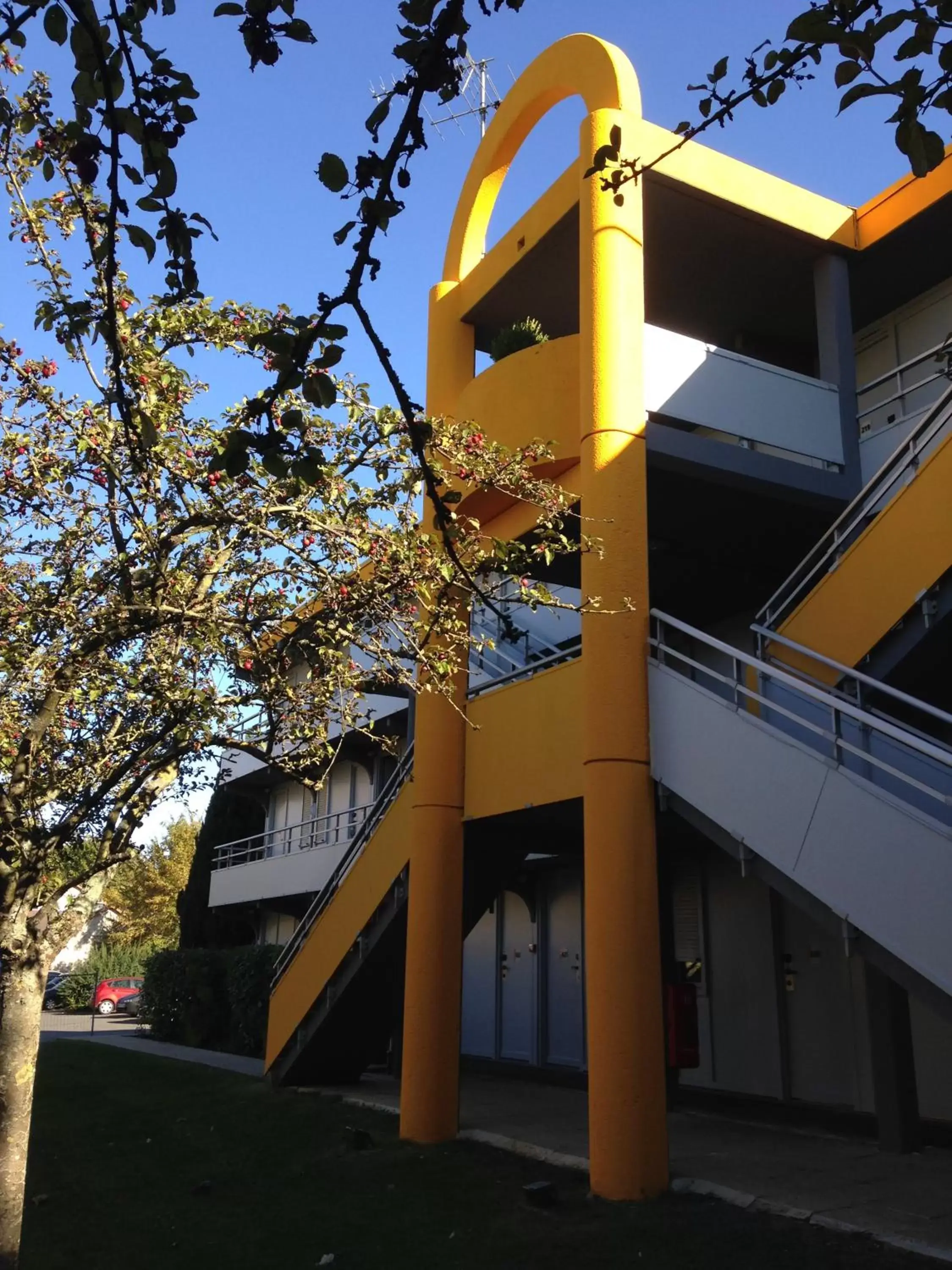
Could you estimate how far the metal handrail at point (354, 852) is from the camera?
1375cm

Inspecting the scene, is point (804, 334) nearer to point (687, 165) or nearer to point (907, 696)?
point (687, 165)

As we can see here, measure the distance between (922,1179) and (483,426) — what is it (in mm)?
8089

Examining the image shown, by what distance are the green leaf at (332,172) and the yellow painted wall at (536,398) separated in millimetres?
7202

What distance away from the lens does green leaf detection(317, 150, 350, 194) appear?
11.0 ft

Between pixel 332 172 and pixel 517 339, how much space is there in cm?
913

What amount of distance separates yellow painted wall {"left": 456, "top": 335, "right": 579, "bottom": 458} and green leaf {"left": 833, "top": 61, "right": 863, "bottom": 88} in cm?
669

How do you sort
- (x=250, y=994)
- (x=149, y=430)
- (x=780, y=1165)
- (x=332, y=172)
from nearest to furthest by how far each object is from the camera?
(x=332, y=172) < (x=149, y=430) < (x=780, y=1165) < (x=250, y=994)

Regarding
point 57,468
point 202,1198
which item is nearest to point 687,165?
point 57,468

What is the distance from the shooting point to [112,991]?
3962 cm

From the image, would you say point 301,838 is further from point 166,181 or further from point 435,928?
point 166,181

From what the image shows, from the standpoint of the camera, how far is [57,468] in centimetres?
761

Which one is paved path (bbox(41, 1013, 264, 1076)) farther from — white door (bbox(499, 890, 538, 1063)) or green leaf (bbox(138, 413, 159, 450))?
green leaf (bbox(138, 413, 159, 450))

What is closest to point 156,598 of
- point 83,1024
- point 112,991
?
point 83,1024

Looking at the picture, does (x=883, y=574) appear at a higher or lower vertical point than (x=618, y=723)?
higher
